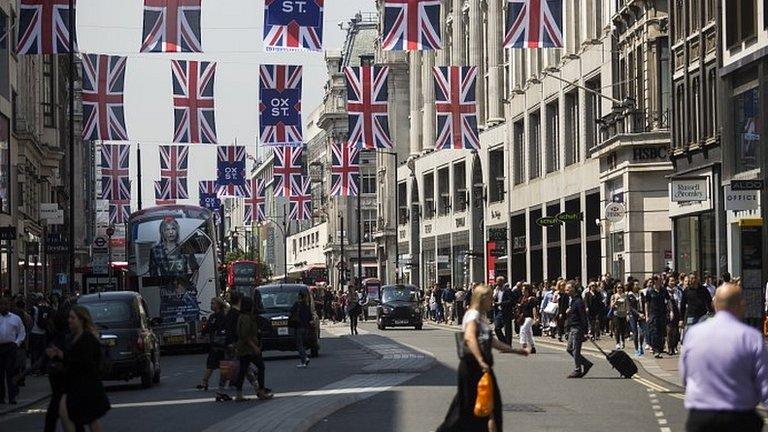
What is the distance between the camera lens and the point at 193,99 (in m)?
46.2

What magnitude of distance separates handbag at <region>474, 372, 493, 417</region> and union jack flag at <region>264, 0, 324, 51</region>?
24357 millimetres

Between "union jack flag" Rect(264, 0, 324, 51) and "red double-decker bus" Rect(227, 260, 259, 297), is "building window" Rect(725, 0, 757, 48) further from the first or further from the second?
"red double-decker bus" Rect(227, 260, 259, 297)

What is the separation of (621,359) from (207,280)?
76.5 ft

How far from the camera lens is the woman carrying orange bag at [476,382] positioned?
15.1m

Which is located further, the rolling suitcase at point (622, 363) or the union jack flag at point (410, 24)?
the union jack flag at point (410, 24)

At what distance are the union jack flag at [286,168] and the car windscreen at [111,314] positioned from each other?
168 feet

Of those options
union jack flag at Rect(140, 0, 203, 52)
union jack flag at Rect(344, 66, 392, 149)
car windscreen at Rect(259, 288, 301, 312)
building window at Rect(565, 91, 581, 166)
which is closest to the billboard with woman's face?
union jack flag at Rect(344, 66, 392, 149)

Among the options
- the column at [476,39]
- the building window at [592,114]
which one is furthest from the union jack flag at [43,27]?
the column at [476,39]

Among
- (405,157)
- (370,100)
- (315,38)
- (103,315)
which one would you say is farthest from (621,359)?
(405,157)

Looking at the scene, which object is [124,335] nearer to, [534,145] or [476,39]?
[534,145]

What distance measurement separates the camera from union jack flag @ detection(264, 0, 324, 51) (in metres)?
38.9

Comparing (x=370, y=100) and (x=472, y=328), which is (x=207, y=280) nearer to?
(x=370, y=100)

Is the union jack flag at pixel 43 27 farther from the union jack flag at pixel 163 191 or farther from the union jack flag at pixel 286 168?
the union jack flag at pixel 286 168

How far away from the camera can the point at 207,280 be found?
1992 inches
